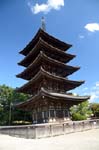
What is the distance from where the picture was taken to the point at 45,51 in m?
33.1

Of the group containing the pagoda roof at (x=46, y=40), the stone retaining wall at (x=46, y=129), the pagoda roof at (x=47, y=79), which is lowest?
the stone retaining wall at (x=46, y=129)

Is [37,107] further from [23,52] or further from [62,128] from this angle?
[23,52]

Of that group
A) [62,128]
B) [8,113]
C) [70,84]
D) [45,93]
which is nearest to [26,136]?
[62,128]

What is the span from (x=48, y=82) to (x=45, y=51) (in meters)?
5.43

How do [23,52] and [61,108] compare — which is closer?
[61,108]

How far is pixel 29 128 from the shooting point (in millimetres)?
21172

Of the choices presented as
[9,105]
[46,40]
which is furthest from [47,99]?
[9,105]

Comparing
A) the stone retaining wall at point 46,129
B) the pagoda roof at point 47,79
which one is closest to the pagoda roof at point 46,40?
the pagoda roof at point 47,79

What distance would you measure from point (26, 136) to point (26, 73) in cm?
1468

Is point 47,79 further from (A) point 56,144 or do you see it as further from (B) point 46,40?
(A) point 56,144

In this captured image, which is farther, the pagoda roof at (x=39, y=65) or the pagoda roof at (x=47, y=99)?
the pagoda roof at (x=39, y=65)

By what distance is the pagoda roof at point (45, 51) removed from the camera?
32.0 m

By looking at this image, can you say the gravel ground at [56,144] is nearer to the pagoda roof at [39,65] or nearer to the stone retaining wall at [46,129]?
the stone retaining wall at [46,129]

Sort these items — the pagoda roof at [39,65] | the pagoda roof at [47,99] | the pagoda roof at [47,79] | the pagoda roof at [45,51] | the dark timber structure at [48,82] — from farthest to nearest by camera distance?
the pagoda roof at [45,51] → the pagoda roof at [39,65] → the pagoda roof at [47,79] → the dark timber structure at [48,82] → the pagoda roof at [47,99]
